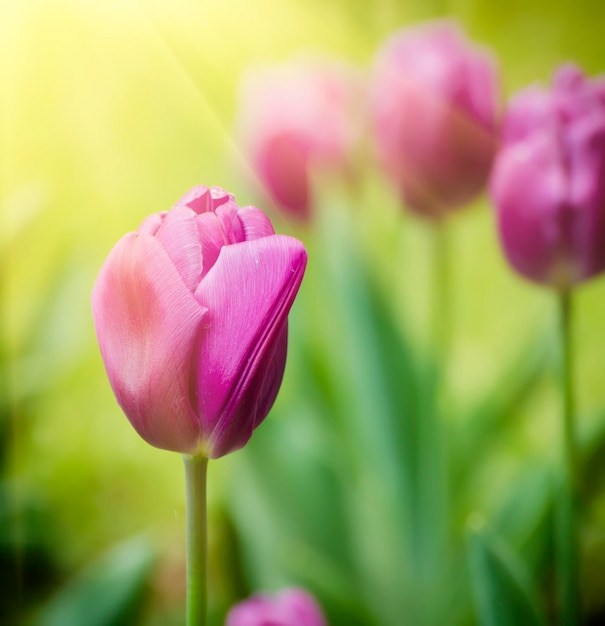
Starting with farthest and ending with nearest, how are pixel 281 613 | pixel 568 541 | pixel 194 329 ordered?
pixel 568 541
pixel 281 613
pixel 194 329

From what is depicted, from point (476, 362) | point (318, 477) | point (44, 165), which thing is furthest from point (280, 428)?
point (44, 165)

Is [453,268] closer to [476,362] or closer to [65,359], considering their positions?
[476,362]

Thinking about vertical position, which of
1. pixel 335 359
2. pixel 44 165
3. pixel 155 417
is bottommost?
pixel 335 359

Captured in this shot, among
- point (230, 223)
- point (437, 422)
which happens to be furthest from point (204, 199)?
point (437, 422)

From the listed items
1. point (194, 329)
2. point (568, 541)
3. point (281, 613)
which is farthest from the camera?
point (568, 541)

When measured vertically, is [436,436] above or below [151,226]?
below

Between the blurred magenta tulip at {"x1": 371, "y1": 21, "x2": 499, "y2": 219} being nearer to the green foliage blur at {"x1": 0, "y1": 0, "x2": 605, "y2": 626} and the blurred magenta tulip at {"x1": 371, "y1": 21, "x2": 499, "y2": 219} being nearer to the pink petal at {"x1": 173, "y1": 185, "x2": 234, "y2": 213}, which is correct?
the green foliage blur at {"x1": 0, "y1": 0, "x2": 605, "y2": 626}

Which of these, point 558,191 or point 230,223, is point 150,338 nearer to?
point 230,223
